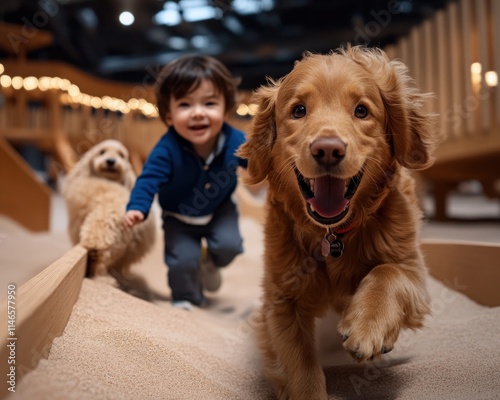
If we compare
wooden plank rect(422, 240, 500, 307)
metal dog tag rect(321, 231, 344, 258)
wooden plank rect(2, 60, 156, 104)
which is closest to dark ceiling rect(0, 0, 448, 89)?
wooden plank rect(2, 60, 156, 104)

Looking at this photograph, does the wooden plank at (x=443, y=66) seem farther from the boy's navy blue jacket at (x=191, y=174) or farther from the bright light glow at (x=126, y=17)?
the bright light glow at (x=126, y=17)

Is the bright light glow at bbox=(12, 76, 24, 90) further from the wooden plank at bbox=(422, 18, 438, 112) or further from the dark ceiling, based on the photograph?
the wooden plank at bbox=(422, 18, 438, 112)

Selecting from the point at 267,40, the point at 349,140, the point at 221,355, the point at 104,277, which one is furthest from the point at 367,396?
the point at 267,40

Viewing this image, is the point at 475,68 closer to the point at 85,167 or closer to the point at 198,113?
the point at 198,113

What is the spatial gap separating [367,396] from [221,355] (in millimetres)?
488

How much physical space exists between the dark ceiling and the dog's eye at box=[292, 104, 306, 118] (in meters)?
4.62

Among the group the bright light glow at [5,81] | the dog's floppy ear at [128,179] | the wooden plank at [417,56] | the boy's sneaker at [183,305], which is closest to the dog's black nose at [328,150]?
the boy's sneaker at [183,305]

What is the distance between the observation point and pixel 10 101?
23.6 feet

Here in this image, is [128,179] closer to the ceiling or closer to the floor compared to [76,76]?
closer to the floor

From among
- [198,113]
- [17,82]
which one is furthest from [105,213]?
[17,82]

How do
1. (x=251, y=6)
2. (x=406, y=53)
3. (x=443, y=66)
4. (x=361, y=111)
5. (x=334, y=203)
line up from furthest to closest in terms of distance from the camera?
(x=251, y=6)
(x=406, y=53)
(x=443, y=66)
(x=361, y=111)
(x=334, y=203)

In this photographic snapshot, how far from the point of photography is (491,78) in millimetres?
Result: 3271

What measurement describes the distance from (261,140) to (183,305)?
0.90 m

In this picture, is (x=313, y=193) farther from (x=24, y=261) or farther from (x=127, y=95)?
(x=127, y=95)
